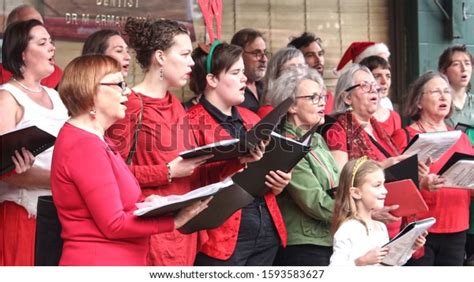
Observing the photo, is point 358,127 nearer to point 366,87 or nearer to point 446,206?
point 366,87

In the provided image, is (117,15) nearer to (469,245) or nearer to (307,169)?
(307,169)

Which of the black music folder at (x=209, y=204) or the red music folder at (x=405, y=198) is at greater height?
the black music folder at (x=209, y=204)

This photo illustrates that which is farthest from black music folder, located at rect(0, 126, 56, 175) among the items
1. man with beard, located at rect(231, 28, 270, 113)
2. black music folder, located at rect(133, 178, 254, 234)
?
man with beard, located at rect(231, 28, 270, 113)

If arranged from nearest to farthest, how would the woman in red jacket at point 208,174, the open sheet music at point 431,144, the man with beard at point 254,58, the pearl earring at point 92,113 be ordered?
1. the pearl earring at point 92,113
2. the woman in red jacket at point 208,174
3. the open sheet music at point 431,144
4. the man with beard at point 254,58

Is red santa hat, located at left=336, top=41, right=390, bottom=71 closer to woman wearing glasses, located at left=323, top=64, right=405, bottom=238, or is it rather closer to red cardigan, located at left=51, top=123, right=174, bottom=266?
woman wearing glasses, located at left=323, top=64, right=405, bottom=238

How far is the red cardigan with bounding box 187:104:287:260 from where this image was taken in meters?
4.21

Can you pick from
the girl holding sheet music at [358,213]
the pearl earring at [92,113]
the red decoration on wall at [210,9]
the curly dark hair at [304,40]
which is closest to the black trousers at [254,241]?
the girl holding sheet music at [358,213]

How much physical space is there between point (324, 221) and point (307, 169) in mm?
263

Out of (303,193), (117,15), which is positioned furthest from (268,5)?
(303,193)

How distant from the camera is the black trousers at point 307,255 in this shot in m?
4.46

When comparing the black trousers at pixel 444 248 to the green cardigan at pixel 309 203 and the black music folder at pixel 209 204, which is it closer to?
the green cardigan at pixel 309 203

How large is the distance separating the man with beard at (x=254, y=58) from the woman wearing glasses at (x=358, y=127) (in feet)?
2.20

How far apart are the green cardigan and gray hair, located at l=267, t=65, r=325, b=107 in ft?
1.07

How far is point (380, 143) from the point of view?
4.89 m
